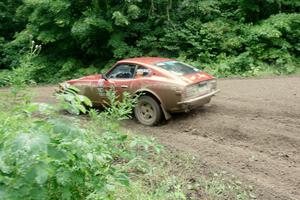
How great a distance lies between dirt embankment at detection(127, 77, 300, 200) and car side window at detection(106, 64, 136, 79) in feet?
3.42

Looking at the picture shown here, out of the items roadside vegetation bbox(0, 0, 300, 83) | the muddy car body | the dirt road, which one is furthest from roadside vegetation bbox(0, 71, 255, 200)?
roadside vegetation bbox(0, 0, 300, 83)

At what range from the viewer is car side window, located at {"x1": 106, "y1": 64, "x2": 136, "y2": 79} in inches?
301

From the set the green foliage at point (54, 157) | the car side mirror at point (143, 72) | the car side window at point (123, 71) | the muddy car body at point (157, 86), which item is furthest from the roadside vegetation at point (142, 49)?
the car side window at point (123, 71)

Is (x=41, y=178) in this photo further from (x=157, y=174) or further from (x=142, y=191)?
(x=157, y=174)

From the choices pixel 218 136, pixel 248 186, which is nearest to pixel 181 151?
pixel 218 136

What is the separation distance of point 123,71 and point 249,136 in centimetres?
309

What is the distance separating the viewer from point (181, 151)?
5.94 m

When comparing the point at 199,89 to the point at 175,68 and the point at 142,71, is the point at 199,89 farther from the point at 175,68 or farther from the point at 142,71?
the point at 142,71

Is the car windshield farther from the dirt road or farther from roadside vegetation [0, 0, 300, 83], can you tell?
roadside vegetation [0, 0, 300, 83]

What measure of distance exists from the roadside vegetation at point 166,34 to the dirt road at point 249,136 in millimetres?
4959

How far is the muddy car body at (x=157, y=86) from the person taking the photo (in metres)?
6.91

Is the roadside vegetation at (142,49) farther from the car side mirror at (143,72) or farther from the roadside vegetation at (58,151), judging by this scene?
the car side mirror at (143,72)

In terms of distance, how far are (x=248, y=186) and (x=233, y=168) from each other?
0.55 m

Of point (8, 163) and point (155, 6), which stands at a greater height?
point (155, 6)
